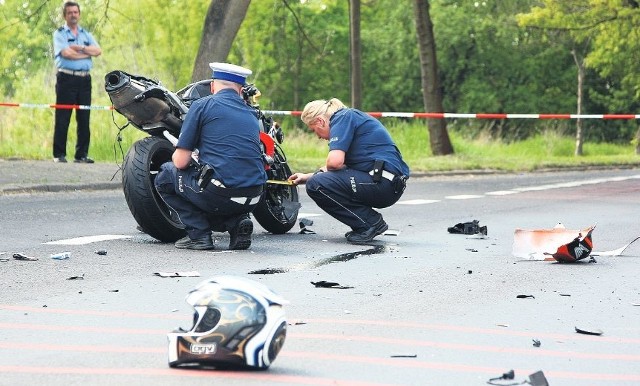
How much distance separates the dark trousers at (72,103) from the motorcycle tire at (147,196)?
363 inches

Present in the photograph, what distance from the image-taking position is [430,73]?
115 ft

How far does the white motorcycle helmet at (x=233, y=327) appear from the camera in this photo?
6.18m

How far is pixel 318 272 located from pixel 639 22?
37.2m

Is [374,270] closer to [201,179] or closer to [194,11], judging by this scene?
[201,179]

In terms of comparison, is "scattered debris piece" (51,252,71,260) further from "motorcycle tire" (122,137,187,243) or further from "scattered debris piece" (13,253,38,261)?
"motorcycle tire" (122,137,187,243)

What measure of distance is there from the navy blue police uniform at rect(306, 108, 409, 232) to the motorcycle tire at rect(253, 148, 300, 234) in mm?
383

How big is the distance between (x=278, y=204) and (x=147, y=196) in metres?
1.82

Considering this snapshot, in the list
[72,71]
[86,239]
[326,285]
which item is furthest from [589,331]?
[72,71]

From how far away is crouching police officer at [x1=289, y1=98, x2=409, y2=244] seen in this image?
1283cm

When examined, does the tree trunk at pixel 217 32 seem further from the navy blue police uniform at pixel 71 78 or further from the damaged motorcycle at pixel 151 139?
the damaged motorcycle at pixel 151 139

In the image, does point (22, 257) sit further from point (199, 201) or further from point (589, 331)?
point (589, 331)

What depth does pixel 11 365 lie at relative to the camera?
638 cm

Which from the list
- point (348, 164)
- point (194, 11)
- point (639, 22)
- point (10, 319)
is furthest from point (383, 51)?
point (10, 319)

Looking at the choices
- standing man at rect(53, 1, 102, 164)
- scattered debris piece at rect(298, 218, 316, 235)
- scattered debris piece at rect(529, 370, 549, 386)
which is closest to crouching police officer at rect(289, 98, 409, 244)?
scattered debris piece at rect(298, 218, 316, 235)
